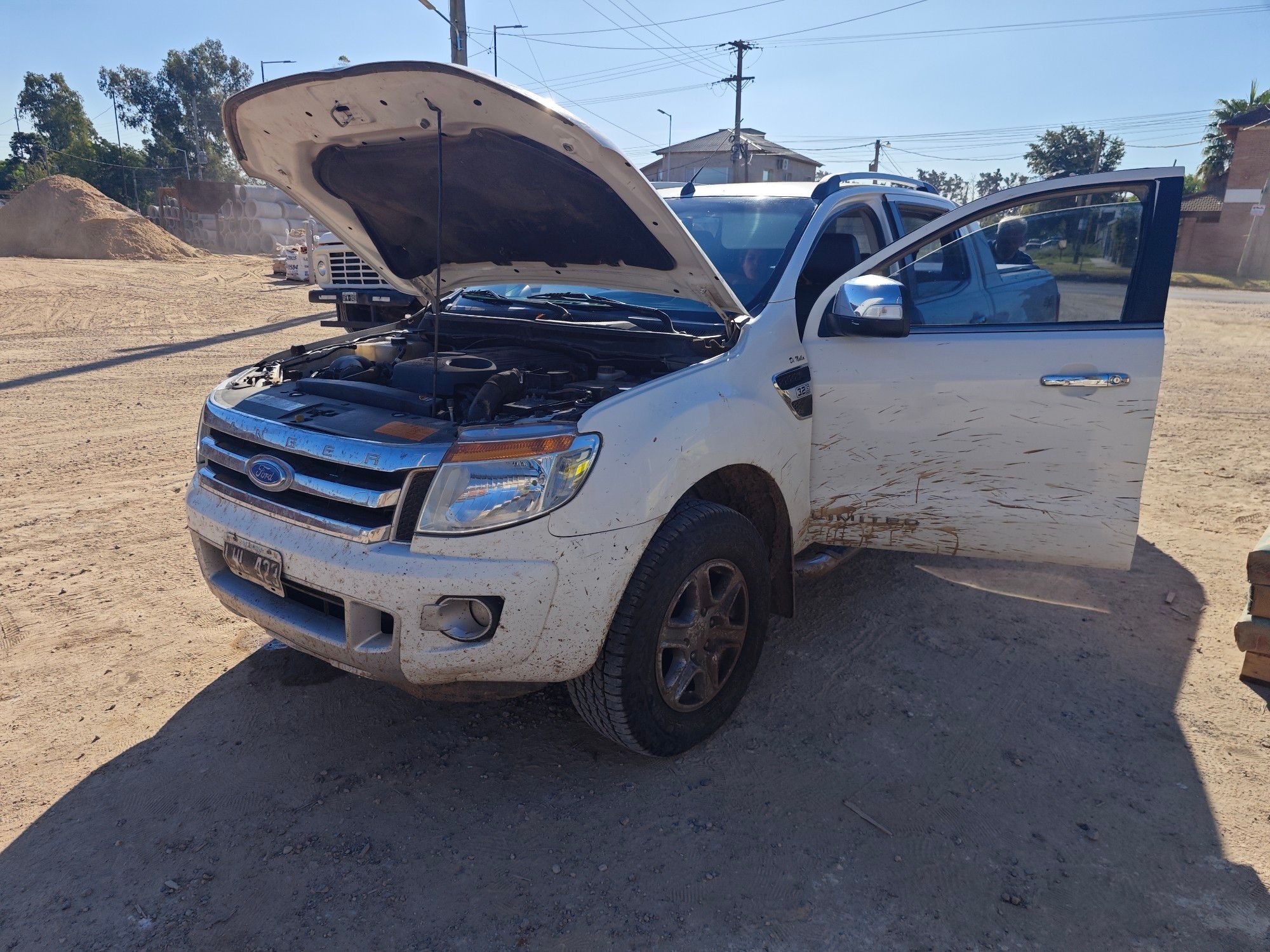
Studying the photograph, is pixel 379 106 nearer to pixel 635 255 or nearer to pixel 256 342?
pixel 635 255

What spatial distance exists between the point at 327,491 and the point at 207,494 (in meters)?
0.65

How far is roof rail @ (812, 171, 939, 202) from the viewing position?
394 cm

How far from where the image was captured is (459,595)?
2365 mm

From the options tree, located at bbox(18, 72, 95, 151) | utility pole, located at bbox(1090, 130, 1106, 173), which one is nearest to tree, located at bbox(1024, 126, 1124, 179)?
utility pole, located at bbox(1090, 130, 1106, 173)

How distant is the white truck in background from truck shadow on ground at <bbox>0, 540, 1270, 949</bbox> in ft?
24.4

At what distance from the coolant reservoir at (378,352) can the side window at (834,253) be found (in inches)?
68.7

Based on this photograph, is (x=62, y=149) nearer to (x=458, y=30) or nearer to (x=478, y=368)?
(x=458, y=30)

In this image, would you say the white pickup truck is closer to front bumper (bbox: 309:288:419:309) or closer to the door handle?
the door handle

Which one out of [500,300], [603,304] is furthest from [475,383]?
[500,300]

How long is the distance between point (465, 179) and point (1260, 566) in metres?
3.48

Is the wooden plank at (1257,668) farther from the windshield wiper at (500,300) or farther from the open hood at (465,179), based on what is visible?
the windshield wiper at (500,300)

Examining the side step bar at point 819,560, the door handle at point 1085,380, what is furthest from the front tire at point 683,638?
the door handle at point 1085,380

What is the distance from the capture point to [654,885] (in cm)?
243

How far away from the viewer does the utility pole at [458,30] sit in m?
16.5
